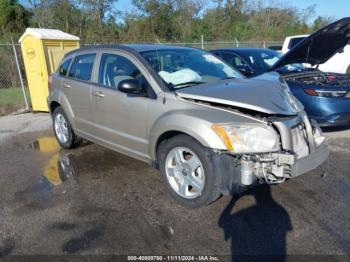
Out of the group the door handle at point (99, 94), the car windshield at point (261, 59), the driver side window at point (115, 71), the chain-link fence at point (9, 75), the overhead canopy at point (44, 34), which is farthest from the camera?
the chain-link fence at point (9, 75)

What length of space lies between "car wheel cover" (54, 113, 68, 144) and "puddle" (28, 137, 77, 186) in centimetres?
21

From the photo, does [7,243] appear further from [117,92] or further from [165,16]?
[165,16]

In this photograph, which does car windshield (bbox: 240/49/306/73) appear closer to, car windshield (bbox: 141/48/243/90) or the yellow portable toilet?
car windshield (bbox: 141/48/243/90)

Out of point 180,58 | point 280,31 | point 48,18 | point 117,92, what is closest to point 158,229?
point 117,92

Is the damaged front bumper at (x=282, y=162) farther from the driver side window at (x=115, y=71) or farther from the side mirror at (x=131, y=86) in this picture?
the driver side window at (x=115, y=71)

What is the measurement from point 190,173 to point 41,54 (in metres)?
6.74

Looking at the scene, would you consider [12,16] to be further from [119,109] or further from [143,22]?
[119,109]

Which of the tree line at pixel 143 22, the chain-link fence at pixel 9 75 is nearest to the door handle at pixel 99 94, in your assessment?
the chain-link fence at pixel 9 75

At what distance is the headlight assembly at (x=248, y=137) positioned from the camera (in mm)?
2939

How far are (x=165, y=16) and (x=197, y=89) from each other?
2567cm

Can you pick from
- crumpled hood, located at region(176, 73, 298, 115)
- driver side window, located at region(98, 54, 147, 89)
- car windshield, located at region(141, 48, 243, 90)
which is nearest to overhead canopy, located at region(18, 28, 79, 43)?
driver side window, located at region(98, 54, 147, 89)

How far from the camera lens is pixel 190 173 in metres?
3.35

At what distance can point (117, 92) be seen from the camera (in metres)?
4.07

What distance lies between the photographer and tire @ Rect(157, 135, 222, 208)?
3.10 m
